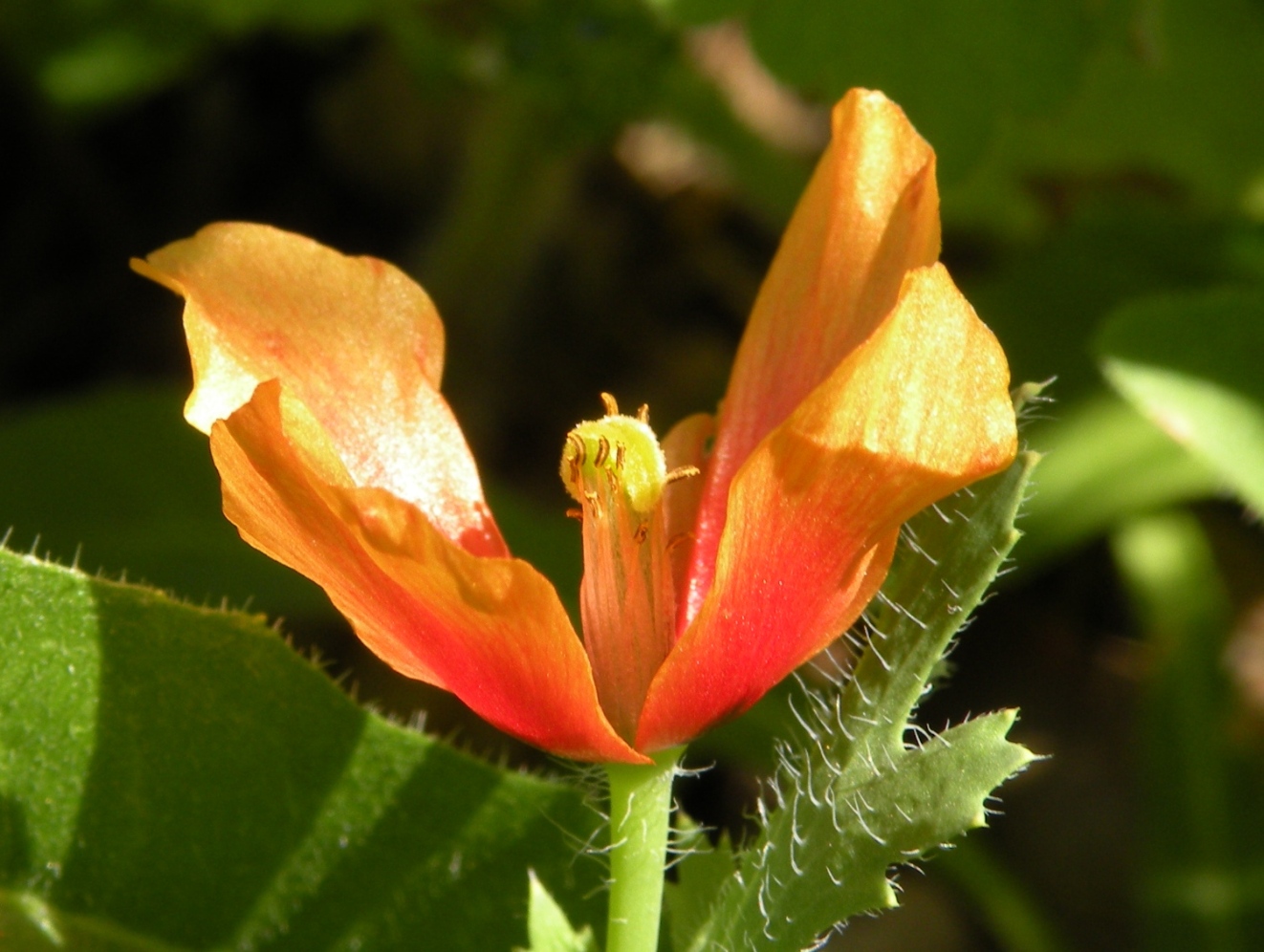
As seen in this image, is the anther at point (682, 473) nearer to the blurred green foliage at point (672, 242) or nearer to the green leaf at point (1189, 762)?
the blurred green foliage at point (672, 242)

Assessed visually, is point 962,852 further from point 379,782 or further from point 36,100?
point 36,100

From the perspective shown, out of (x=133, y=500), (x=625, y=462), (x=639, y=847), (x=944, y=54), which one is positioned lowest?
(x=133, y=500)

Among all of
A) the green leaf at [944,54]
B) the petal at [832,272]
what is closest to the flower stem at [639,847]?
the petal at [832,272]

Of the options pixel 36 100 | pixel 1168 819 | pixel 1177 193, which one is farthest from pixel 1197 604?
pixel 36 100

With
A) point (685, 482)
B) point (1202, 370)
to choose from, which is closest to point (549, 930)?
point (685, 482)

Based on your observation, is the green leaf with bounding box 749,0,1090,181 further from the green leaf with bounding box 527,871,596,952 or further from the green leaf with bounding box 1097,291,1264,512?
the green leaf with bounding box 527,871,596,952

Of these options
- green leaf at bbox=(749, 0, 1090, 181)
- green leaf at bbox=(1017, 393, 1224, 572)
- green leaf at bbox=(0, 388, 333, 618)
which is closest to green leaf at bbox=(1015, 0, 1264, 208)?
green leaf at bbox=(749, 0, 1090, 181)

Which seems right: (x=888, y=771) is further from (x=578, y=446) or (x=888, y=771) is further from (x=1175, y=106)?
(x=1175, y=106)
